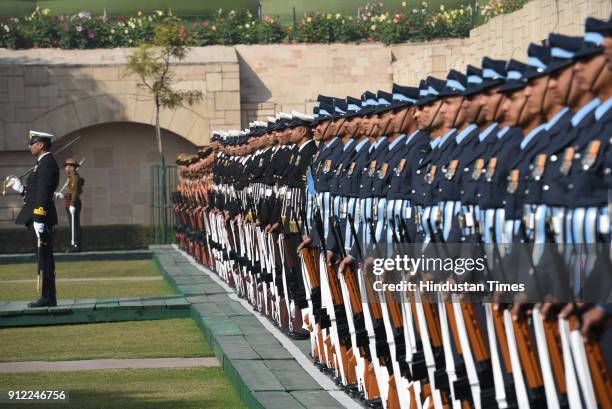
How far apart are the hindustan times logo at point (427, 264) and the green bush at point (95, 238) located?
25.7 meters

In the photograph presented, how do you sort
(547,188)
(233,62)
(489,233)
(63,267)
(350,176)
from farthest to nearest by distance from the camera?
(233,62), (63,267), (350,176), (489,233), (547,188)

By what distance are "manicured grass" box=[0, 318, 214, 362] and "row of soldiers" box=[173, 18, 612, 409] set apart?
1.94 meters

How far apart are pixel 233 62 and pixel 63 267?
38.5 feet

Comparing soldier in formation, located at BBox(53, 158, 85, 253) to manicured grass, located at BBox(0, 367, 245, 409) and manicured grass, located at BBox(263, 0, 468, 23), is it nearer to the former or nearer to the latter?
manicured grass, located at BBox(263, 0, 468, 23)

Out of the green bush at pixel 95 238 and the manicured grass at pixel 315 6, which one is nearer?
the green bush at pixel 95 238

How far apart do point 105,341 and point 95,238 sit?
2022 centimetres

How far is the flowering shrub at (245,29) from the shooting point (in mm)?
37781

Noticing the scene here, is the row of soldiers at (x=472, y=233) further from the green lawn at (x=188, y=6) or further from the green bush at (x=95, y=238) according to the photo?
the green lawn at (x=188, y=6)

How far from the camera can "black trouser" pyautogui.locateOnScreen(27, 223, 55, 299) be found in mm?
15602

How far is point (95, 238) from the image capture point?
34.2 m

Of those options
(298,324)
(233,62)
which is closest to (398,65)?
(233,62)

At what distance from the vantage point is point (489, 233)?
22.8 feet

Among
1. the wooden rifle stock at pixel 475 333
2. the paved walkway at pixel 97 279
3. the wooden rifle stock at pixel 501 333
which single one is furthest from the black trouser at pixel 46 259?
the wooden rifle stock at pixel 501 333

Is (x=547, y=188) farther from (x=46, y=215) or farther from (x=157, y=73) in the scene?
(x=157, y=73)
